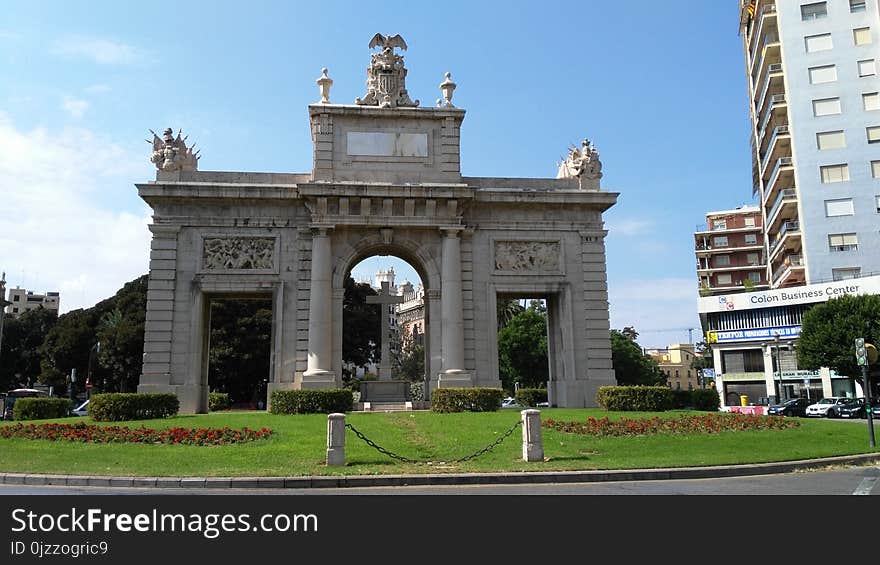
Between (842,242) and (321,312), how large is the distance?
42.1m

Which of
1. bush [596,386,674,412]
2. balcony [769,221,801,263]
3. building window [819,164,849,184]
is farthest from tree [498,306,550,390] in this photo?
bush [596,386,674,412]

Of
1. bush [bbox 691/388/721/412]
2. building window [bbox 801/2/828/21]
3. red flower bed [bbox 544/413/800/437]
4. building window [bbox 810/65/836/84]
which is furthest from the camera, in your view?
building window [bbox 801/2/828/21]

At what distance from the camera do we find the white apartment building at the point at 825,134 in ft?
170

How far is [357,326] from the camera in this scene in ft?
194

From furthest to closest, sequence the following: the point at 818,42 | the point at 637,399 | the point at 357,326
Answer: the point at 357,326 < the point at 818,42 < the point at 637,399

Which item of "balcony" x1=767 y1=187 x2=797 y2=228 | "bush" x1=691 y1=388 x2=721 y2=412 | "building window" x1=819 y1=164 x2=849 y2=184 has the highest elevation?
"building window" x1=819 y1=164 x2=849 y2=184

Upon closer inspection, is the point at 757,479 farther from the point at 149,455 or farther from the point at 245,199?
the point at 245,199

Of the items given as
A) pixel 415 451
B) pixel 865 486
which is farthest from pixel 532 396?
pixel 865 486

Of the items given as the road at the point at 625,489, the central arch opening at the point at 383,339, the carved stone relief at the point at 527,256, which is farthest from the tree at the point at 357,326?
the road at the point at 625,489

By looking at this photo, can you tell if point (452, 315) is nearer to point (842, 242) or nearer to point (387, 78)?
point (387, 78)

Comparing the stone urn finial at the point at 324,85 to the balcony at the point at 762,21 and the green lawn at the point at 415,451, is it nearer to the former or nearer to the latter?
the green lawn at the point at 415,451

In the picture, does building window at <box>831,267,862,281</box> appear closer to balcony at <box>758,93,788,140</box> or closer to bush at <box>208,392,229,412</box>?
balcony at <box>758,93,788,140</box>

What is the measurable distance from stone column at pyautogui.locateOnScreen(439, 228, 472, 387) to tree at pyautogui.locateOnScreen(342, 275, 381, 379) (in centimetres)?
2671

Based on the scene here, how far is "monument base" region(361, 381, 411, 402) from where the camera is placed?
32000 mm
